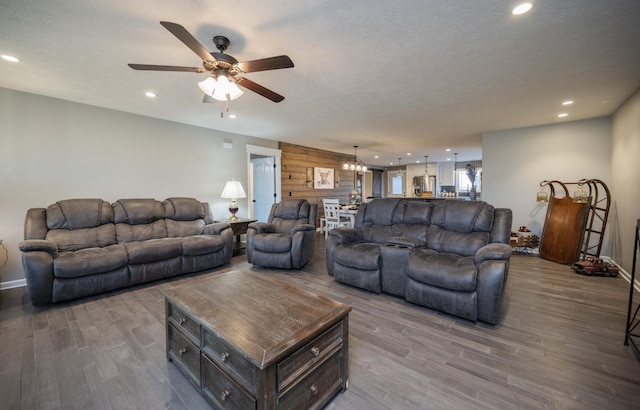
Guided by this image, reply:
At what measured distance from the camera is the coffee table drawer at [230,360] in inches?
47.6

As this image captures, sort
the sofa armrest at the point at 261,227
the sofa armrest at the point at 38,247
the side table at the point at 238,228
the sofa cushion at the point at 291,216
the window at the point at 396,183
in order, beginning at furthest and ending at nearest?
the window at the point at 396,183, the side table at the point at 238,228, the sofa cushion at the point at 291,216, the sofa armrest at the point at 261,227, the sofa armrest at the point at 38,247

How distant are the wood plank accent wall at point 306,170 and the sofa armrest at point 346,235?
129 inches

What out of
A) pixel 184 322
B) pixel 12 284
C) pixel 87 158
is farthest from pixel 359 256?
pixel 12 284

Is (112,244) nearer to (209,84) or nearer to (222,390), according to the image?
(209,84)

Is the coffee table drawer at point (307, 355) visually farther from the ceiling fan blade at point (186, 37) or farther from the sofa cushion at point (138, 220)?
the sofa cushion at point (138, 220)

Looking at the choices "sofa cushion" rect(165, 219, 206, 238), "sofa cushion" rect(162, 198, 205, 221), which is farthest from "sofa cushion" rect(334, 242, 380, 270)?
"sofa cushion" rect(162, 198, 205, 221)

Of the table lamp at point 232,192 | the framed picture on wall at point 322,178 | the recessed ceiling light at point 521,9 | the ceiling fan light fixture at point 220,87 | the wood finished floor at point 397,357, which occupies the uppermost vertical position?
the recessed ceiling light at point 521,9

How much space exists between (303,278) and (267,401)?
2492 millimetres

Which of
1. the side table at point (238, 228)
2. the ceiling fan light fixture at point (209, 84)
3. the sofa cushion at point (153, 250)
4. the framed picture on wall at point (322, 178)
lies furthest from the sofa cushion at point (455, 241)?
the framed picture on wall at point (322, 178)

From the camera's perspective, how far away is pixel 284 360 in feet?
3.99

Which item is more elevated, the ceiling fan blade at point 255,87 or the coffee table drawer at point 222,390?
the ceiling fan blade at point 255,87

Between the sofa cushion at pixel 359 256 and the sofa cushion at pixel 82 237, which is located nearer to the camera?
the sofa cushion at pixel 359 256

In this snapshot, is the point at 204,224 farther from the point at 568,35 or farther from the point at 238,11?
the point at 568,35

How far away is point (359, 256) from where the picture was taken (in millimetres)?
3107
